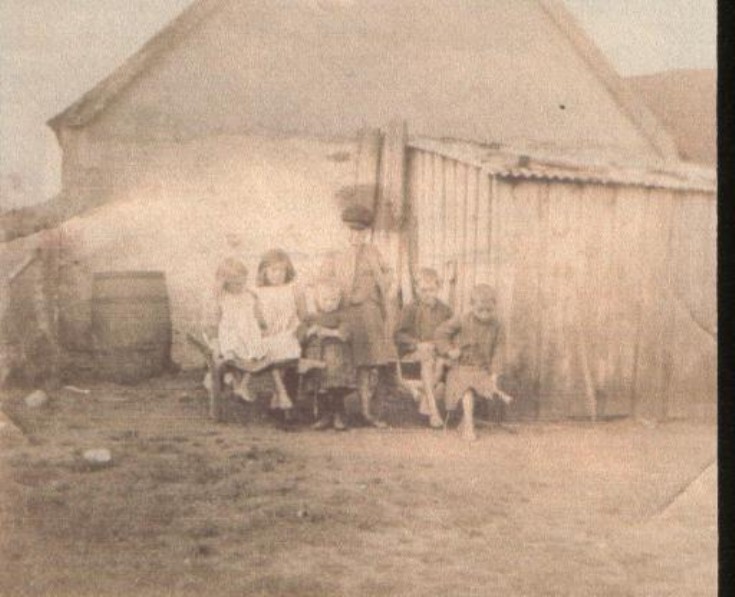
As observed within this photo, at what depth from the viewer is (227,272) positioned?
5270 mm

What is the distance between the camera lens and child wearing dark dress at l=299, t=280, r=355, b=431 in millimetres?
5312

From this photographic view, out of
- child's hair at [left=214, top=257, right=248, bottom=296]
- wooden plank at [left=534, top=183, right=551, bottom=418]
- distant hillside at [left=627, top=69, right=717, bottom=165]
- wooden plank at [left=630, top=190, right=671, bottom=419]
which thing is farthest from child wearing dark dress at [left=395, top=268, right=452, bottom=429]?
distant hillside at [left=627, top=69, right=717, bottom=165]

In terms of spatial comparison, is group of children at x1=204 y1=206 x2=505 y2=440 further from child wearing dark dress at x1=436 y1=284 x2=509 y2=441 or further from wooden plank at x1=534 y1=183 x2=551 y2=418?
wooden plank at x1=534 y1=183 x2=551 y2=418

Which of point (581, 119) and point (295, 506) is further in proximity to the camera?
point (581, 119)

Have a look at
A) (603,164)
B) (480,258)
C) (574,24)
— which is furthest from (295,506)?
(574,24)

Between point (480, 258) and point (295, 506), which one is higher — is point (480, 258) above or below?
above

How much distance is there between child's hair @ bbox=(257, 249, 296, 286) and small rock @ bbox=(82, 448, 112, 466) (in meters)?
1.15

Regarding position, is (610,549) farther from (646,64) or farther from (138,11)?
(138,11)

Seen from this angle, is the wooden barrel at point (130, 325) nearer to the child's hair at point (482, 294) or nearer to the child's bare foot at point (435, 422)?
the child's bare foot at point (435, 422)

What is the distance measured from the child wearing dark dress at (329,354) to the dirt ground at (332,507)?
14 centimetres

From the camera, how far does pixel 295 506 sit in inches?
201

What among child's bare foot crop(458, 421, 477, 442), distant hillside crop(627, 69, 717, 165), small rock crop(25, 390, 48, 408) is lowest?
child's bare foot crop(458, 421, 477, 442)

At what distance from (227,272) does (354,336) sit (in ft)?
2.40

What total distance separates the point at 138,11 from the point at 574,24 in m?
2.25
